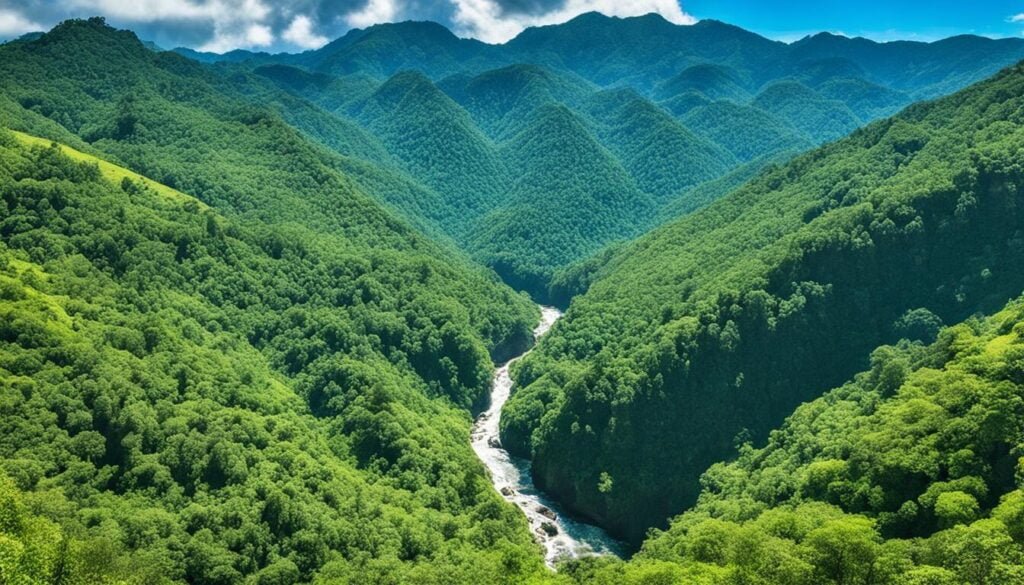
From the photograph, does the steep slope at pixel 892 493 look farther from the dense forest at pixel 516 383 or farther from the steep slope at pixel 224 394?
the steep slope at pixel 224 394

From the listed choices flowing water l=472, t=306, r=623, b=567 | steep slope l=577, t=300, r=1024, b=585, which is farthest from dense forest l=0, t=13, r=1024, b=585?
flowing water l=472, t=306, r=623, b=567

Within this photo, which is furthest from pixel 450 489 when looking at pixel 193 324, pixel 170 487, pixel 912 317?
pixel 912 317

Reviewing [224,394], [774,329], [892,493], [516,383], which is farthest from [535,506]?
[892,493]

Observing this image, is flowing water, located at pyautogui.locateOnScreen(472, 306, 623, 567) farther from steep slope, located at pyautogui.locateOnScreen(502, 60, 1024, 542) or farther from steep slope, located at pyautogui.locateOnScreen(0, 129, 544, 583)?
steep slope, located at pyautogui.locateOnScreen(0, 129, 544, 583)

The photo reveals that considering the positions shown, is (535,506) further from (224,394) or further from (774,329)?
(224,394)

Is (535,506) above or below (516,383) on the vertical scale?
below

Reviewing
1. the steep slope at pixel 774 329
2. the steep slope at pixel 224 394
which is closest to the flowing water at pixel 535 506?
the steep slope at pixel 774 329

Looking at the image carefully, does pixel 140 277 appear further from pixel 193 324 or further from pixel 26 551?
pixel 26 551
